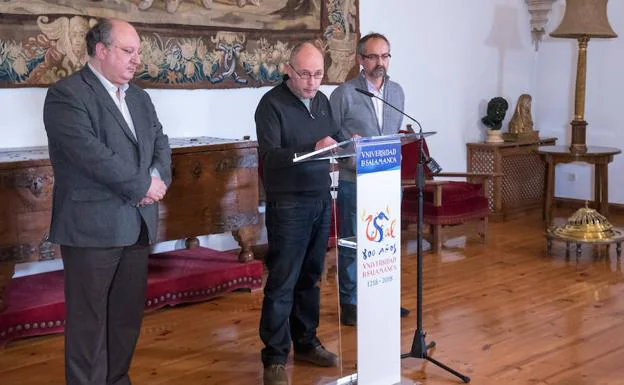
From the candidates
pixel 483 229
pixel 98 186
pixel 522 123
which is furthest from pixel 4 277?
pixel 522 123

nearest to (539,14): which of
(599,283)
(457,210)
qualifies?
(457,210)

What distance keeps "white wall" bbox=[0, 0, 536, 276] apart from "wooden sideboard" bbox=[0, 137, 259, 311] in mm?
548

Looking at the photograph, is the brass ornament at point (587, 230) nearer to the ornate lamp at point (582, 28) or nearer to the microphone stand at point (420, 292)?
the ornate lamp at point (582, 28)

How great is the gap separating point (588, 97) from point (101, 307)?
6085 millimetres

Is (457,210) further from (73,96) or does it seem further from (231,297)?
(73,96)

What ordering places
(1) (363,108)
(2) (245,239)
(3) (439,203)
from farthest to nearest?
1. (3) (439,203)
2. (2) (245,239)
3. (1) (363,108)

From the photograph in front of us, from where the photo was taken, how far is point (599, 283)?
5.27 meters

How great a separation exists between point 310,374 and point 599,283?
95.6 inches

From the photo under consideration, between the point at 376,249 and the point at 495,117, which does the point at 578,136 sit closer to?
the point at 495,117

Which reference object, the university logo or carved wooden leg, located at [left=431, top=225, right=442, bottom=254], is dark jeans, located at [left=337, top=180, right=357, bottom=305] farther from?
carved wooden leg, located at [left=431, top=225, right=442, bottom=254]

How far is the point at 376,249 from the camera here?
126 inches

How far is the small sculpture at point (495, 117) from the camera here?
24.7ft

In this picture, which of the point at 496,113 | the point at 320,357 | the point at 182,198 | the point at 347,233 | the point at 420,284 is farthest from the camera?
the point at 496,113

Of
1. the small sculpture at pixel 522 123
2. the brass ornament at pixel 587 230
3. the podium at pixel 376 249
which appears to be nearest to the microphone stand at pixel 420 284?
the podium at pixel 376 249
